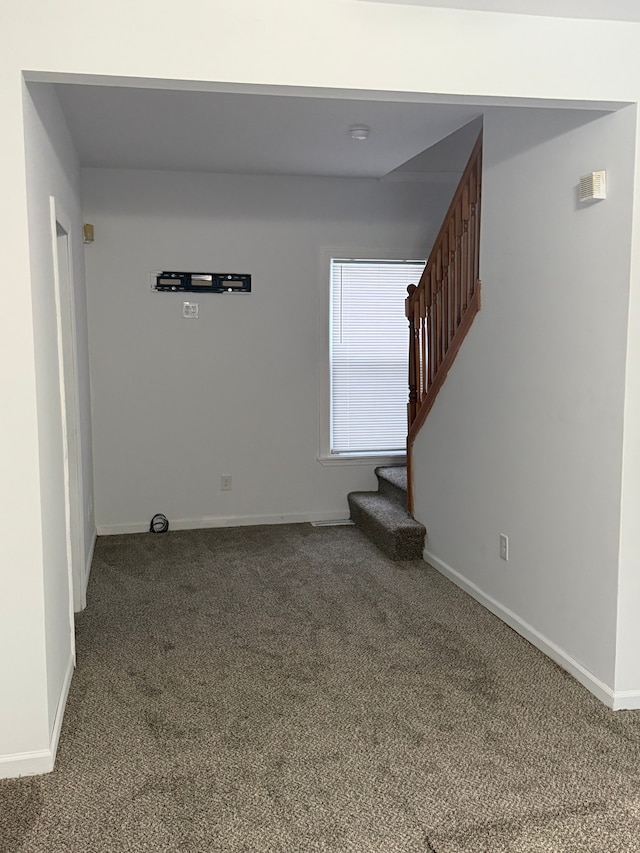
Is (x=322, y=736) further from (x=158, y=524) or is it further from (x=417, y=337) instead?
(x=158, y=524)

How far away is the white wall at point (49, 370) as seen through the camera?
2.52m

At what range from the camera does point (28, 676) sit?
248 centimetres

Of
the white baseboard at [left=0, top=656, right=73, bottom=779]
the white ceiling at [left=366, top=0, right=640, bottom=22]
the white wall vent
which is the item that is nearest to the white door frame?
the white baseboard at [left=0, top=656, right=73, bottom=779]

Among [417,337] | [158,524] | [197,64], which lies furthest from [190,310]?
[197,64]

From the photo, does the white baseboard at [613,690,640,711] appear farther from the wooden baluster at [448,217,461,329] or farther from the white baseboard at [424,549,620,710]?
the wooden baluster at [448,217,461,329]

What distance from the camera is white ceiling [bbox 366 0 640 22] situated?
8.21 ft

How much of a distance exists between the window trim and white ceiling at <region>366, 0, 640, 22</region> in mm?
3129

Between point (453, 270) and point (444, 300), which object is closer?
point (453, 270)

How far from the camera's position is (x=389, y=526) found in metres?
4.91

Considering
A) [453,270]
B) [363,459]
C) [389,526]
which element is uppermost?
[453,270]

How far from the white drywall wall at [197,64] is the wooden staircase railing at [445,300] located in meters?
1.34

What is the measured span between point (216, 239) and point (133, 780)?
389cm

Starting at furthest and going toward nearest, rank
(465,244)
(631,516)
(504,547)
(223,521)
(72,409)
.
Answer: (223,521) → (465,244) → (72,409) → (504,547) → (631,516)

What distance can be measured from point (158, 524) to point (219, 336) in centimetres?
141
